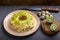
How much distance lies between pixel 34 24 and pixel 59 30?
0.61ft

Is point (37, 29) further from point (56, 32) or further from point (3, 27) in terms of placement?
point (3, 27)

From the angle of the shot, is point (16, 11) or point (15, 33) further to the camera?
point (16, 11)

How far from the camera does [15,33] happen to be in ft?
3.51

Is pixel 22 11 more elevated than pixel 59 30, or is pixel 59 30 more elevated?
pixel 22 11

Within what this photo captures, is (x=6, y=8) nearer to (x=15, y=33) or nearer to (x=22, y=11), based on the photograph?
(x=22, y=11)

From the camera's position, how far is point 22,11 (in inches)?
46.6

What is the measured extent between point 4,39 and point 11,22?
5.3 inches
